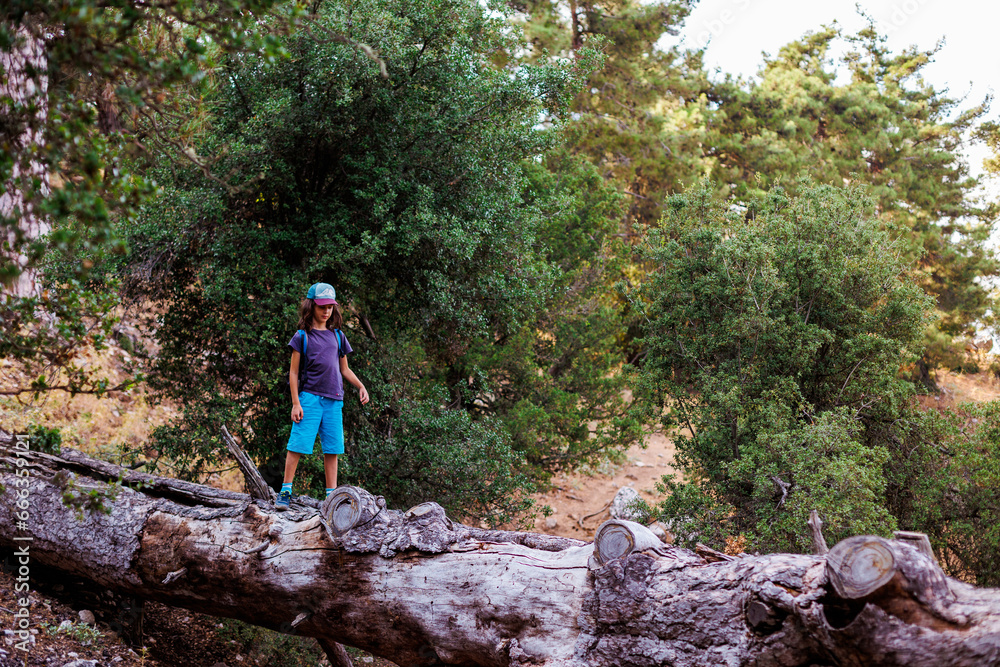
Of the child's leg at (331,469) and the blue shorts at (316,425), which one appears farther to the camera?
the child's leg at (331,469)

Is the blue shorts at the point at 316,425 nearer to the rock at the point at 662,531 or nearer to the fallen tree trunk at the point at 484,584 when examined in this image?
the fallen tree trunk at the point at 484,584

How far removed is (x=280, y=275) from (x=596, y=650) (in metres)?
5.89

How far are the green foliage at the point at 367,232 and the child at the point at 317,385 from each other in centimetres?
174

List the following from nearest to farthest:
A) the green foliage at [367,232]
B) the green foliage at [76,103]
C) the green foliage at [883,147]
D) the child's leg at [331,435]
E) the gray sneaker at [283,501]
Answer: the green foliage at [76,103]
the gray sneaker at [283,501]
the child's leg at [331,435]
the green foliage at [367,232]
the green foliage at [883,147]

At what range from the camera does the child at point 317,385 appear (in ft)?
20.1

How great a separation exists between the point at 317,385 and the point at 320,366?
0.17m

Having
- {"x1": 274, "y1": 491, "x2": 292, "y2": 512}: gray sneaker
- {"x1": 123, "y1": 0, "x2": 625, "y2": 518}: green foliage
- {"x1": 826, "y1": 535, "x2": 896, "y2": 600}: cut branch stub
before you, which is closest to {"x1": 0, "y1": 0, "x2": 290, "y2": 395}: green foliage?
{"x1": 274, "y1": 491, "x2": 292, "y2": 512}: gray sneaker

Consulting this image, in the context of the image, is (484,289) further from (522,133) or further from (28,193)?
(28,193)

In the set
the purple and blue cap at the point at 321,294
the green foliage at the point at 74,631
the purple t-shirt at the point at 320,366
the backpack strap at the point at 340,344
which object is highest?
the purple and blue cap at the point at 321,294

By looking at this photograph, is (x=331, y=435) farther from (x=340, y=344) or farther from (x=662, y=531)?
(x=662, y=531)

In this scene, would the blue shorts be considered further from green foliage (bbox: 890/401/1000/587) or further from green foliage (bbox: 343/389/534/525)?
green foliage (bbox: 890/401/1000/587)

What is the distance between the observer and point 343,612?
16.1 feet

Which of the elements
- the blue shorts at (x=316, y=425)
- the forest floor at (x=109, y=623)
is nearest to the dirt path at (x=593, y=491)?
the forest floor at (x=109, y=623)

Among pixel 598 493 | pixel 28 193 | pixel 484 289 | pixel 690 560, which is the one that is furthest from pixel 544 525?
pixel 28 193
